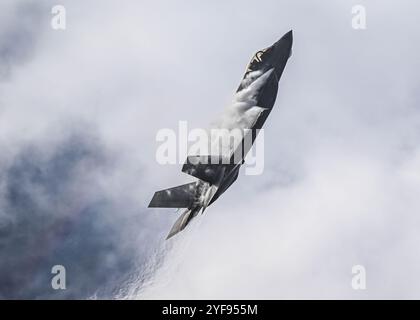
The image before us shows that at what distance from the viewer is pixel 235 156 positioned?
45.5 meters

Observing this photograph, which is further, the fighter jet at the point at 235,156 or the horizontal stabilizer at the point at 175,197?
the horizontal stabilizer at the point at 175,197

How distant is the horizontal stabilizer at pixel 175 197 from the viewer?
5109 centimetres

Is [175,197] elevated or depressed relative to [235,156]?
depressed

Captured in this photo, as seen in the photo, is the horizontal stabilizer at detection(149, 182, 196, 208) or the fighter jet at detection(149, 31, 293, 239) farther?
the horizontal stabilizer at detection(149, 182, 196, 208)

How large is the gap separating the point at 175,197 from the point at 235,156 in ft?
28.8

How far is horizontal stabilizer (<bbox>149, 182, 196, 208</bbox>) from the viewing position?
168ft

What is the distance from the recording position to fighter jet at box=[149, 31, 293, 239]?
152 ft

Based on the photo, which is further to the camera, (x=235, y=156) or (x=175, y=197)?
(x=175, y=197)
